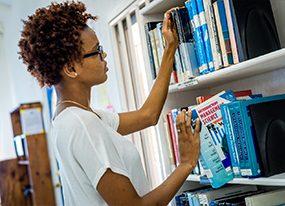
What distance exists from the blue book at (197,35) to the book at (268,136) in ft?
0.90

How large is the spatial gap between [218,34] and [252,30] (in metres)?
0.12

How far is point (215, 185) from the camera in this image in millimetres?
1185

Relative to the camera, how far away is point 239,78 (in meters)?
1.42

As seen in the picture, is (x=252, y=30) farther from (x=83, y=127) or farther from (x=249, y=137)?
(x=83, y=127)

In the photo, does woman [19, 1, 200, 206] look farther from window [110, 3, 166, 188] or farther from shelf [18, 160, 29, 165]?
shelf [18, 160, 29, 165]

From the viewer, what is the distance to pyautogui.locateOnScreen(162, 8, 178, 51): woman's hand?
1309 millimetres

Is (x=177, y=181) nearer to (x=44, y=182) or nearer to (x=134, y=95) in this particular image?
(x=134, y=95)

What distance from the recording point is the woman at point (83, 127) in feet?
3.28

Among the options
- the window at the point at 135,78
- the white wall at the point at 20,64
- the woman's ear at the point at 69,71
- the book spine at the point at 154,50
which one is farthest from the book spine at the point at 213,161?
the white wall at the point at 20,64

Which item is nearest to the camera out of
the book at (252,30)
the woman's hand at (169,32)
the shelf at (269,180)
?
the shelf at (269,180)

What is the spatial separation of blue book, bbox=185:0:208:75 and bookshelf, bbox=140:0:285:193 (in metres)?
0.05

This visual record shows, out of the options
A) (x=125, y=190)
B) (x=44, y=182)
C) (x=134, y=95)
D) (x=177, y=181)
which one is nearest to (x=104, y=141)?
(x=125, y=190)

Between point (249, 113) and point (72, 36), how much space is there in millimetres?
690

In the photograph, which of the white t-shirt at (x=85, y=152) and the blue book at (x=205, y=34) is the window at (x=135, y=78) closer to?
the blue book at (x=205, y=34)
